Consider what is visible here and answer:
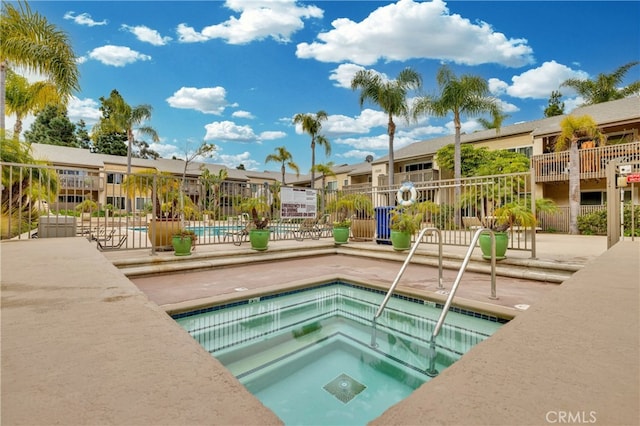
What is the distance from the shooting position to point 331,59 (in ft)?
81.4

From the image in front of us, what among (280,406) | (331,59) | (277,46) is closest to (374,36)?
(277,46)

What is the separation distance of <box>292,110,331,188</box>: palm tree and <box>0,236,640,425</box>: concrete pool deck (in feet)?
88.3

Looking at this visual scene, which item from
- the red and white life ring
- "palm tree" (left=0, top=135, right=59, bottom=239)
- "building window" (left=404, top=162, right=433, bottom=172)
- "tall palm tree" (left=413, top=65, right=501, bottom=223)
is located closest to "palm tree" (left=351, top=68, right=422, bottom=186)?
"tall palm tree" (left=413, top=65, right=501, bottom=223)

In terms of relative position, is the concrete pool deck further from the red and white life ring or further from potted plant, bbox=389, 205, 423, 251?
the red and white life ring

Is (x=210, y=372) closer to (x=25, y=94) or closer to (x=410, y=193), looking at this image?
(x=410, y=193)

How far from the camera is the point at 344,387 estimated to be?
259 cm

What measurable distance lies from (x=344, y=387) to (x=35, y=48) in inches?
556

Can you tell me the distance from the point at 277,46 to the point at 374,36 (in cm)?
847

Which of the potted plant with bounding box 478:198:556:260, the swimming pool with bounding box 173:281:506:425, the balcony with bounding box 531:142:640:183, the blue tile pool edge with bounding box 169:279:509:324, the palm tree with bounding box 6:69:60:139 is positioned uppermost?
the palm tree with bounding box 6:69:60:139

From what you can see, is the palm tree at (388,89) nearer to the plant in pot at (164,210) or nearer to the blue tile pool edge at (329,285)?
the plant in pot at (164,210)

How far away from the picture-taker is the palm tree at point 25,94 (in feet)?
45.6

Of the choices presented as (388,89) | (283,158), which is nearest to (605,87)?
(388,89)

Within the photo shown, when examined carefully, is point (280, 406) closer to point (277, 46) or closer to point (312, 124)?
point (277, 46)

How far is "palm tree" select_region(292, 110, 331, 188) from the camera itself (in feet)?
95.1
